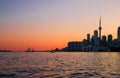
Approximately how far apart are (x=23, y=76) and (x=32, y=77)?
1649 mm

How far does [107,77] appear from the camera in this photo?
3862 centimetres

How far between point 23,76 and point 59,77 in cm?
540

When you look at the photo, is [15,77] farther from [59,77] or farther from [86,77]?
[86,77]

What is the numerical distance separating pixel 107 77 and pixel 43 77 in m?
9.61

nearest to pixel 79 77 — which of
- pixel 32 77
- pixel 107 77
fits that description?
pixel 107 77

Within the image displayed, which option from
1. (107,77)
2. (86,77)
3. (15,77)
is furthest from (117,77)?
(15,77)

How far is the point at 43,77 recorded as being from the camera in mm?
37938

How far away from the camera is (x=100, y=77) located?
127ft

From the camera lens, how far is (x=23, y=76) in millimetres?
38438

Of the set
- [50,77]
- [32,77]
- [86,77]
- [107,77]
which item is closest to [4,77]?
[32,77]

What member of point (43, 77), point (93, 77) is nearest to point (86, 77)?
point (93, 77)

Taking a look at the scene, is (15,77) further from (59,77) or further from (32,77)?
(59,77)

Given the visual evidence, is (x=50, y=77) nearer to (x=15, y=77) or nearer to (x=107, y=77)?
(x=15, y=77)

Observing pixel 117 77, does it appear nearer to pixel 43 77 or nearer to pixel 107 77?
pixel 107 77
